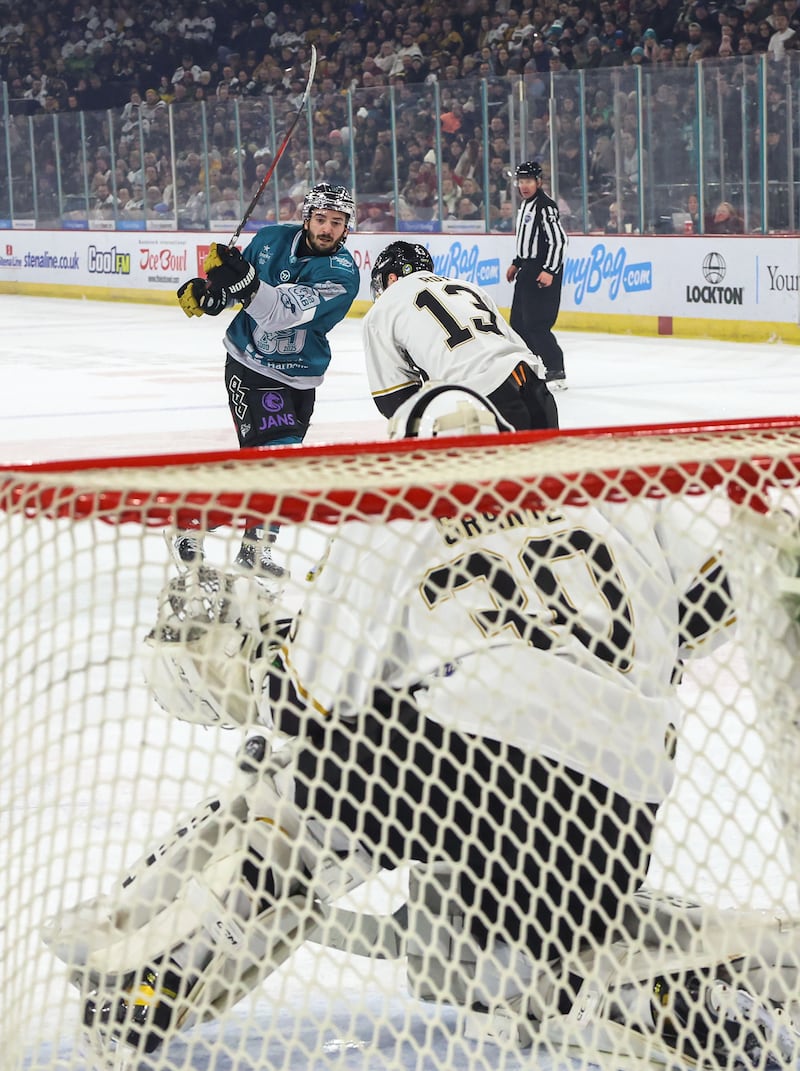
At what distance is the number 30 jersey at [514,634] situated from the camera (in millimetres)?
1774

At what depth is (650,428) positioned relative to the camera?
196cm

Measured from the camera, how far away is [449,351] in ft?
9.53

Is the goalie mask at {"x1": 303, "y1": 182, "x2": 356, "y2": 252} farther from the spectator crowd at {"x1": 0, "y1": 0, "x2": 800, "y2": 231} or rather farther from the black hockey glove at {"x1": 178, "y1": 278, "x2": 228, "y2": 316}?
the spectator crowd at {"x1": 0, "y1": 0, "x2": 800, "y2": 231}

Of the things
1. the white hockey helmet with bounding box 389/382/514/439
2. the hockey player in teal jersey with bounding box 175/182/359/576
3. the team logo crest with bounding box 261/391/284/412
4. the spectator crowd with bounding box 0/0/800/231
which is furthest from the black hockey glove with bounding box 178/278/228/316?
the spectator crowd with bounding box 0/0/800/231

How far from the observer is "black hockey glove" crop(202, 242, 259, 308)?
5.13 meters

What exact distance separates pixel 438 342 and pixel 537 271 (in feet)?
22.2

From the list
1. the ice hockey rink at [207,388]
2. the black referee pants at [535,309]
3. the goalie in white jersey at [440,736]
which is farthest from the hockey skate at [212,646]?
the black referee pants at [535,309]

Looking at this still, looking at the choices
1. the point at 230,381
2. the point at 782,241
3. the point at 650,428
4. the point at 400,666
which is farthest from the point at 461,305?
the point at 782,241

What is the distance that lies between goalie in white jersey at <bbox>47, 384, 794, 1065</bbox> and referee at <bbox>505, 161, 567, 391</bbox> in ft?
24.7

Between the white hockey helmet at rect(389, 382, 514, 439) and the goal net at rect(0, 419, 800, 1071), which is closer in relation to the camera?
the goal net at rect(0, 419, 800, 1071)

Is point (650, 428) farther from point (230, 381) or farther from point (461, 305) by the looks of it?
point (230, 381)

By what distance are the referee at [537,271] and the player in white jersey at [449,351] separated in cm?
623

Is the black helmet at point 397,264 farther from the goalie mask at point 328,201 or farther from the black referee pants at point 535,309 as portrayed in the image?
the black referee pants at point 535,309

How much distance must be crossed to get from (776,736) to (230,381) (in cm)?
370
